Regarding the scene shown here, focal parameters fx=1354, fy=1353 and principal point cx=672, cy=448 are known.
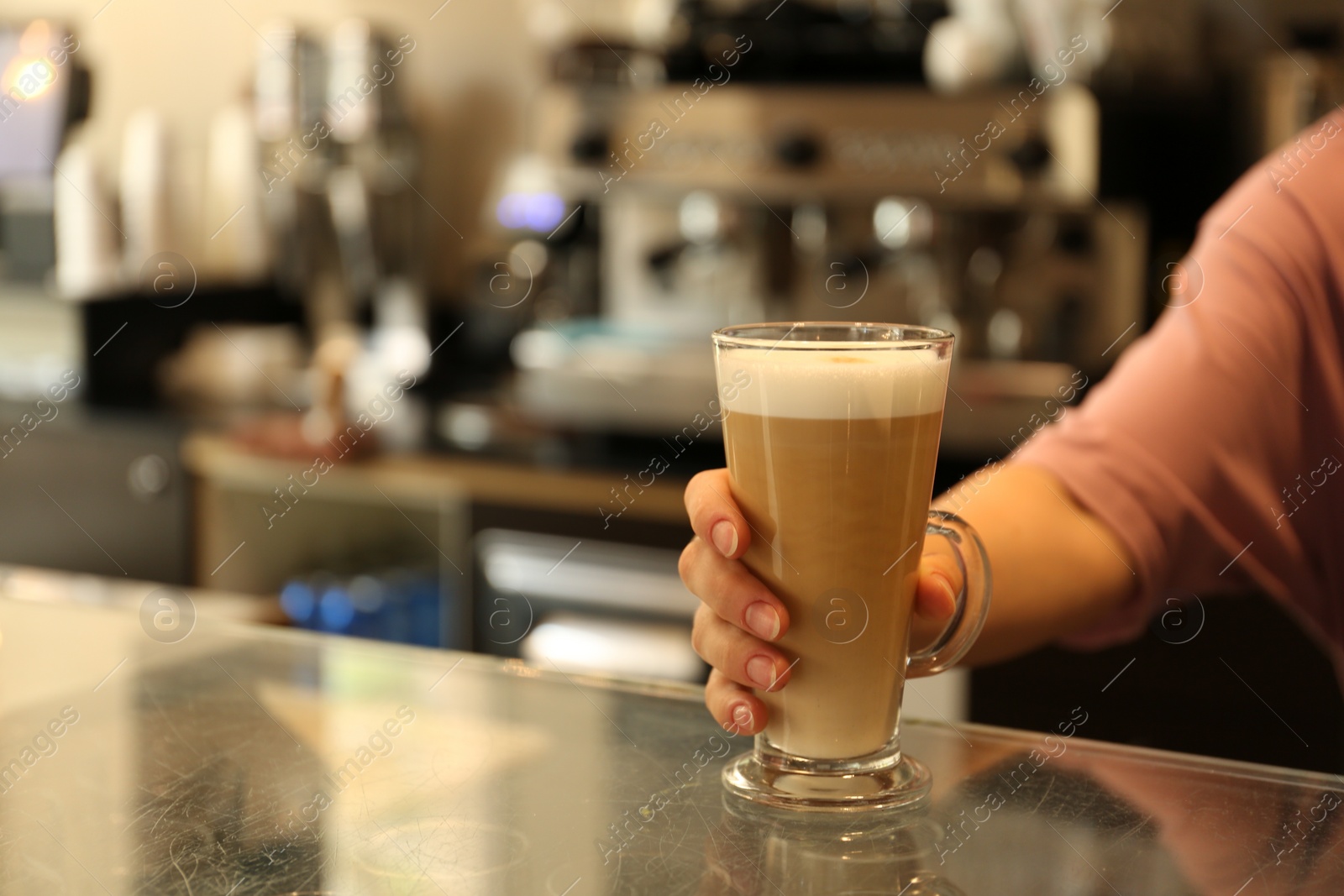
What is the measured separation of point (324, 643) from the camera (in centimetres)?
94

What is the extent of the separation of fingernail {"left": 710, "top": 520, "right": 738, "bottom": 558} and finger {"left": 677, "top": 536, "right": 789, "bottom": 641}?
10 millimetres

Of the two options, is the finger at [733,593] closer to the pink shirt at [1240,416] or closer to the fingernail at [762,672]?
the fingernail at [762,672]

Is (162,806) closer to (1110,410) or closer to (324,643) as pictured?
(324,643)

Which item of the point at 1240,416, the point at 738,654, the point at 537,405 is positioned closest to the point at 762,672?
the point at 738,654

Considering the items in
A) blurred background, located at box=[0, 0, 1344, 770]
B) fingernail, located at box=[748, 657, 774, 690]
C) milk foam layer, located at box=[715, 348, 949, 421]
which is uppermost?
milk foam layer, located at box=[715, 348, 949, 421]

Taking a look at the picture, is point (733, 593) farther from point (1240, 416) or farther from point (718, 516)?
point (1240, 416)

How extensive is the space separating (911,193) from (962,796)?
5.24ft

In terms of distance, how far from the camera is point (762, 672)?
69 centimetres

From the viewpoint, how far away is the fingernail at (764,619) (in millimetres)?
685

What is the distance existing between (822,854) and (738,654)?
0.42 feet

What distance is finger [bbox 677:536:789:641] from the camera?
69cm

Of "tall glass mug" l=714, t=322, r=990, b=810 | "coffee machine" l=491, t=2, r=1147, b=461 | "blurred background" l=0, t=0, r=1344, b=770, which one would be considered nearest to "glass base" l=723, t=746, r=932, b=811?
"tall glass mug" l=714, t=322, r=990, b=810

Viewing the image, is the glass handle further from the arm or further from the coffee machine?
the coffee machine

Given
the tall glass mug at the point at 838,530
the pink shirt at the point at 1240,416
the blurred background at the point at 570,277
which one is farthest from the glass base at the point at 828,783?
the blurred background at the point at 570,277
